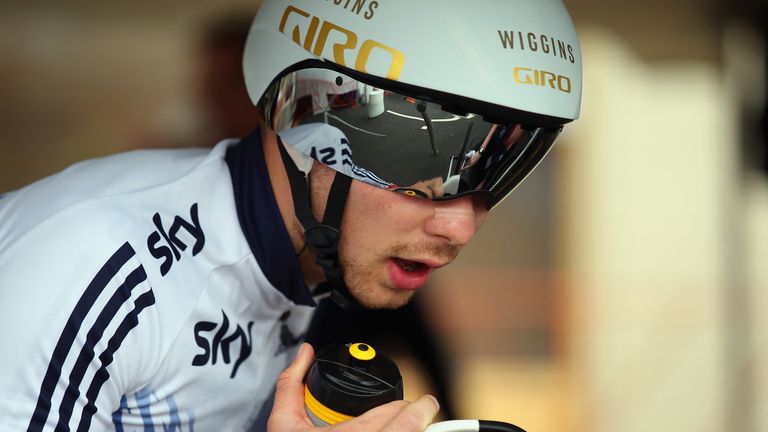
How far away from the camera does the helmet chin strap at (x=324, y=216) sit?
1.60m

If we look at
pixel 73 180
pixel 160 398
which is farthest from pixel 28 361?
pixel 73 180

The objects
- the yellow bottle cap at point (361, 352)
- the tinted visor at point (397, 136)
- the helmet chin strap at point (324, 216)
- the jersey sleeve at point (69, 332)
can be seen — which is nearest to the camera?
the jersey sleeve at point (69, 332)

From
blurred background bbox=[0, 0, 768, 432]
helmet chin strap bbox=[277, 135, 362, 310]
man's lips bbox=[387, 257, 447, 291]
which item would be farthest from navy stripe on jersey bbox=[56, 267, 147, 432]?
blurred background bbox=[0, 0, 768, 432]

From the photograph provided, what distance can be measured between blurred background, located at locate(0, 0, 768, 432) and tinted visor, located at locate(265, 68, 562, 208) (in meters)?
3.33

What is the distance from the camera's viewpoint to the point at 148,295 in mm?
1406

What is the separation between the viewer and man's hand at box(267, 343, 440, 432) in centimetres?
128

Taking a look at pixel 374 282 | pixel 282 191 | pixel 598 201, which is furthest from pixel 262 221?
pixel 598 201

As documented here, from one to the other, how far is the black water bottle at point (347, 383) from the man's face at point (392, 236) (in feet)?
0.87

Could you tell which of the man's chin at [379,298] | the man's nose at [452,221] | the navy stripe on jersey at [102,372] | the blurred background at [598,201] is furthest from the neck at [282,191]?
the blurred background at [598,201]

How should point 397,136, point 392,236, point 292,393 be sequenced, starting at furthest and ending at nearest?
point 392,236, point 397,136, point 292,393

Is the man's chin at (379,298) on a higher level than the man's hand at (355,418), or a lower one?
higher

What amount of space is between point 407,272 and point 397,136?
310 mm

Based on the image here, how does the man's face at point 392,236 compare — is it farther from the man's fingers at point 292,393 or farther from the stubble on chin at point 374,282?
the man's fingers at point 292,393

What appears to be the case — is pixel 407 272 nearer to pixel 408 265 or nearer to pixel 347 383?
pixel 408 265
